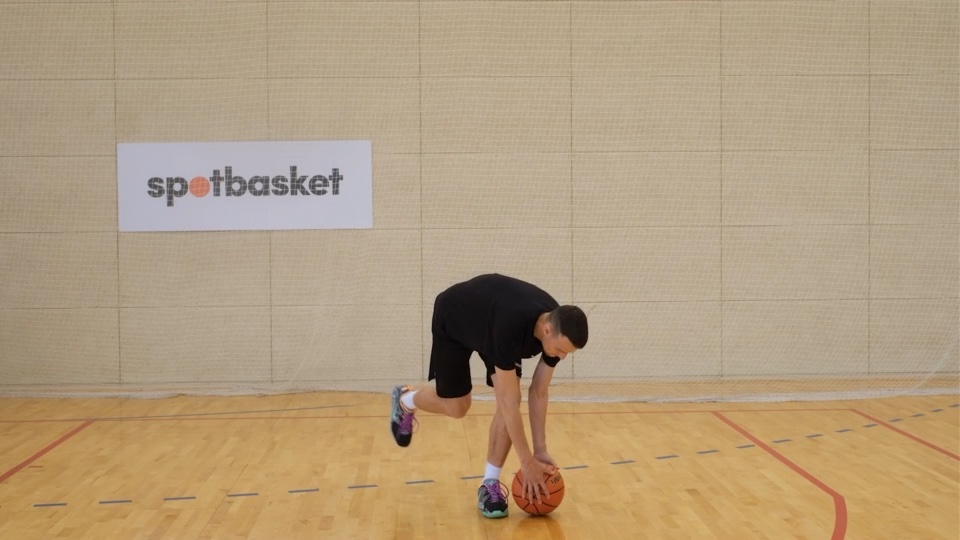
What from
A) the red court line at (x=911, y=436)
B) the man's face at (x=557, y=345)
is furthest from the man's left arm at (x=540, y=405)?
the red court line at (x=911, y=436)

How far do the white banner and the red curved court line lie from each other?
3.66 m

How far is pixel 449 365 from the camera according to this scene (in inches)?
193

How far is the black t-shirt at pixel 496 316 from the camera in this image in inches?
171

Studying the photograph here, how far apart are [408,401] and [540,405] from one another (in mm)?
912

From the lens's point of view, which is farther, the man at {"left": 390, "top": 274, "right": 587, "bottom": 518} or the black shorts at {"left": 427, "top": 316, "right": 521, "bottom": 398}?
the black shorts at {"left": 427, "top": 316, "right": 521, "bottom": 398}

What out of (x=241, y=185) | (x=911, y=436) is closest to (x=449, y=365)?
(x=911, y=436)

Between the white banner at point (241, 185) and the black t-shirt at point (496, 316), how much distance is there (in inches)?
158

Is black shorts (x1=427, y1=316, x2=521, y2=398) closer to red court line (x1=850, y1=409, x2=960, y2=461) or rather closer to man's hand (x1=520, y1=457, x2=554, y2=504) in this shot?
man's hand (x1=520, y1=457, x2=554, y2=504)

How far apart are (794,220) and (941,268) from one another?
1.36 m

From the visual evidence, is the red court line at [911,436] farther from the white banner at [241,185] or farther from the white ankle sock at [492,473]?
the white banner at [241,185]

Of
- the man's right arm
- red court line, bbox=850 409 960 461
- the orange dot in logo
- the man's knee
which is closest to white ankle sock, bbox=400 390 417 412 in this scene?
the man's knee

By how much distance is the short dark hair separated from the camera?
13.3ft

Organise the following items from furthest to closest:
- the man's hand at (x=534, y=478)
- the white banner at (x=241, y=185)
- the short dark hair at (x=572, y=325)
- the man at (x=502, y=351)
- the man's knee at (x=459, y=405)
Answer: the white banner at (x=241, y=185), the man's knee at (x=459, y=405), the man's hand at (x=534, y=478), the man at (x=502, y=351), the short dark hair at (x=572, y=325)

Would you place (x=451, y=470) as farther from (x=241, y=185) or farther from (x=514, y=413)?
(x=241, y=185)
